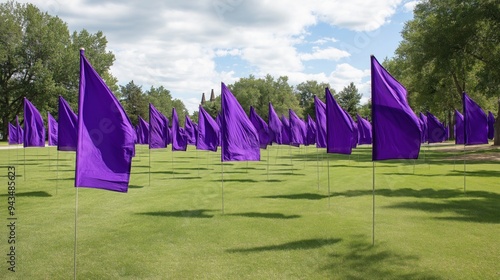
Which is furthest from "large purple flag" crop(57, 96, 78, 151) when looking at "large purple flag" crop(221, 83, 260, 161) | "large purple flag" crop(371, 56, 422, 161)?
"large purple flag" crop(371, 56, 422, 161)

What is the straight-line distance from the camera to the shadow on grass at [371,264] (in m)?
7.59

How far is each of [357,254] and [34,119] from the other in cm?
2112

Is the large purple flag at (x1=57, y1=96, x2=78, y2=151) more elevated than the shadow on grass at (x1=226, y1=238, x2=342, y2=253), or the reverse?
the large purple flag at (x1=57, y1=96, x2=78, y2=151)

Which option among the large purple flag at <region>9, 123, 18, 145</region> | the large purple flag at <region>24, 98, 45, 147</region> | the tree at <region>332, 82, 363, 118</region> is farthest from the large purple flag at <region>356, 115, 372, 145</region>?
the tree at <region>332, 82, 363, 118</region>

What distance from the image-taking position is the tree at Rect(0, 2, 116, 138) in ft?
242

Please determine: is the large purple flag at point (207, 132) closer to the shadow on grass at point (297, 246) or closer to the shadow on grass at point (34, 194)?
the shadow on grass at point (34, 194)

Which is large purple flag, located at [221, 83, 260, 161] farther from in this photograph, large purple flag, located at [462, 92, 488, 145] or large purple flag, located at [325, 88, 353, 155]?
large purple flag, located at [462, 92, 488, 145]

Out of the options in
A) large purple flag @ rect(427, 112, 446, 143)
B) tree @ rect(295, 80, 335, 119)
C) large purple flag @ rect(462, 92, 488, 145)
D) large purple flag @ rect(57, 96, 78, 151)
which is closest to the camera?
large purple flag @ rect(57, 96, 78, 151)

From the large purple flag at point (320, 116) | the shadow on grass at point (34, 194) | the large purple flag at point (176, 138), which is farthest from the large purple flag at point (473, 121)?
the shadow on grass at point (34, 194)

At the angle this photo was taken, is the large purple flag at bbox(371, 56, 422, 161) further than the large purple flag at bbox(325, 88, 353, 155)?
No

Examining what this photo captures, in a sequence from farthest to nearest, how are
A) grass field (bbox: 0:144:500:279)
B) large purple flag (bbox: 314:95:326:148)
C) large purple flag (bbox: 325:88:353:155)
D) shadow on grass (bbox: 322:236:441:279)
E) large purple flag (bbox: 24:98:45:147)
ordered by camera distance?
large purple flag (bbox: 24:98:45:147) → large purple flag (bbox: 314:95:326:148) → large purple flag (bbox: 325:88:353:155) → grass field (bbox: 0:144:500:279) → shadow on grass (bbox: 322:236:441:279)

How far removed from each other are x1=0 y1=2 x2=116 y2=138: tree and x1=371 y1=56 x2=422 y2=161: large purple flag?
238 feet

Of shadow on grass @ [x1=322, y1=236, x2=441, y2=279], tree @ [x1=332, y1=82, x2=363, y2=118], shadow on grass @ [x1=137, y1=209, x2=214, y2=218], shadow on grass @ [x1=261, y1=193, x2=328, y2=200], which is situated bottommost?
shadow on grass @ [x1=322, y1=236, x2=441, y2=279]

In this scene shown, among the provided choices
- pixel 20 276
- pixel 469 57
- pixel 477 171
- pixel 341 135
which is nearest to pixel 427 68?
pixel 469 57
